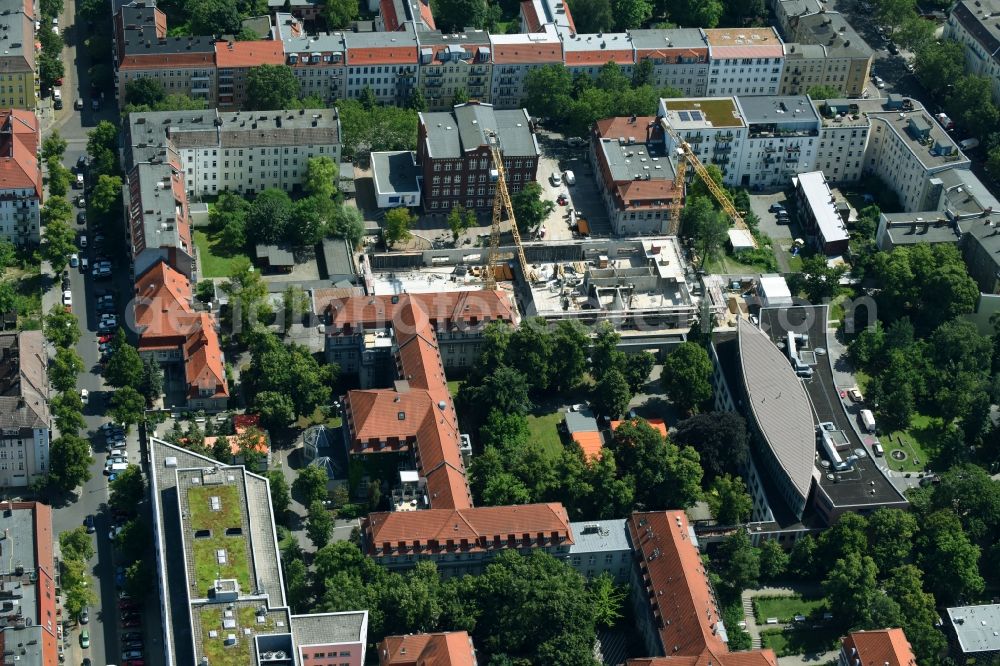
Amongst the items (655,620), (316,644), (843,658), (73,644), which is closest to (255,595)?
(316,644)

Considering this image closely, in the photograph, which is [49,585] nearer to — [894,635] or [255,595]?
[255,595]

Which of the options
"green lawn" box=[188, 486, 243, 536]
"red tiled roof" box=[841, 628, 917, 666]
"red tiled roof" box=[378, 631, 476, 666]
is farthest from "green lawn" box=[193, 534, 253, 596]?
"red tiled roof" box=[841, 628, 917, 666]

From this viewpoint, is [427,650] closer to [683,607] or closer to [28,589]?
[683,607]

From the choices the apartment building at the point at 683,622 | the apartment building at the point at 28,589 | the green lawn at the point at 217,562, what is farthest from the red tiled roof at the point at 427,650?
the apartment building at the point at 28,589

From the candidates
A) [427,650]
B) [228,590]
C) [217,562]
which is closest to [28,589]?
[217,562]

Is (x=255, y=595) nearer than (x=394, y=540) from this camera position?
Yes

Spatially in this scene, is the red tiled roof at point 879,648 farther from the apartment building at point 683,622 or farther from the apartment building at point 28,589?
the apartment building at point 28,589

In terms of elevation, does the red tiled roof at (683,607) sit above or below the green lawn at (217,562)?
A: below

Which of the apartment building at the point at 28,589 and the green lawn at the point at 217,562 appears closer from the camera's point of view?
the apartment building at the point at 28,589
